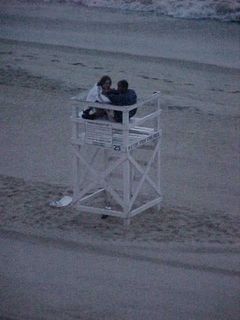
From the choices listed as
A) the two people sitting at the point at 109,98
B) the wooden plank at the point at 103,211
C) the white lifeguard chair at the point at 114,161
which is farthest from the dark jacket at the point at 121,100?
the wooden plank at the point at 103,211

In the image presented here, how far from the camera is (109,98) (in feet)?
37.6

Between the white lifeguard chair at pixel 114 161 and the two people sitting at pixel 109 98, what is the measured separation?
11 cm

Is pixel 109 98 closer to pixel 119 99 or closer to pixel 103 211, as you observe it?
pixel 119 99

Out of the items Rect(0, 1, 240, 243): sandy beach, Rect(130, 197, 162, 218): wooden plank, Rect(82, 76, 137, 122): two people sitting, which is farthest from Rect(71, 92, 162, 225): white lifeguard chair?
Rect(0, 1, 240, 243): sandy beach

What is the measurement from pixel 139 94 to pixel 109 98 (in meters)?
8.75

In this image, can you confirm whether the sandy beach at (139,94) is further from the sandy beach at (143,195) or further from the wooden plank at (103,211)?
the wooden plank at (103,211)

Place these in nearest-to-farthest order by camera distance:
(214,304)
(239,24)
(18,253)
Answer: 1. (214,304)
2. (18,253)
3. (239,24)

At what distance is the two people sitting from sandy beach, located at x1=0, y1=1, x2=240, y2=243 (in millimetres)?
1314

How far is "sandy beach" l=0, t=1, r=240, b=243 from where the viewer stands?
474 inches

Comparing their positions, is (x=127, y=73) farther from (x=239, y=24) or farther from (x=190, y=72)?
(x=239, y=24)

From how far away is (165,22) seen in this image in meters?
28.5

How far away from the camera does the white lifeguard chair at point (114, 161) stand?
11.2 m

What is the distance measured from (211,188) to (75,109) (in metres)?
2.85

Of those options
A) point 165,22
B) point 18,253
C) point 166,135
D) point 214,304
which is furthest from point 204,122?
point 165,22
